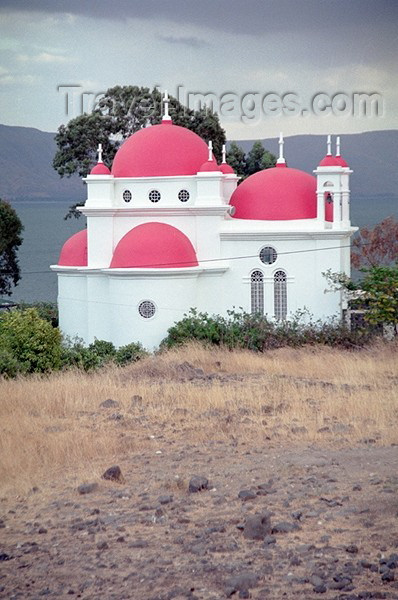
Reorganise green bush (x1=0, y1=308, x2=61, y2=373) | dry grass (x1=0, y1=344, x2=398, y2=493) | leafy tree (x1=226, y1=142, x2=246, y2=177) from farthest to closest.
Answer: leafy tree (x1=226, y1=142, x2=246, y2=177) → green bush (x1=0, y1=308, x2=61, y2=373) → dry grass (x1=0, y1=344, x2=398, y2=493)

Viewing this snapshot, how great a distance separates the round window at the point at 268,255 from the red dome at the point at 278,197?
82 centimetres

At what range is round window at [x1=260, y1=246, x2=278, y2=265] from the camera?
29.4m

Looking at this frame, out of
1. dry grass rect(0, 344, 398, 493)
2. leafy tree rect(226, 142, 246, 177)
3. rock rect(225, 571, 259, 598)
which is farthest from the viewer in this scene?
leafy tree rect(226, 142, 246, 177)

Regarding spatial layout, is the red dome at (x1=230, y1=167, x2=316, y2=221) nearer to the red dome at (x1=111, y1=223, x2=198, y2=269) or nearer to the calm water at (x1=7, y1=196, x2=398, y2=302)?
→ the red dome at (x1=111, y1=223, x2=198, y2=269)

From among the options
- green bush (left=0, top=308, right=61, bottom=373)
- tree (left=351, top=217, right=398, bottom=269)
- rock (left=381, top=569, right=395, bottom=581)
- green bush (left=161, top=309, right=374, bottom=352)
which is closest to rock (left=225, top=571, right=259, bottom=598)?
rock (left=381, top=569, right=395, bottom=581)

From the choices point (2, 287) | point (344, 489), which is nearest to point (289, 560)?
point (344, 489)

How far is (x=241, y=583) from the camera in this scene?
746 centimetres

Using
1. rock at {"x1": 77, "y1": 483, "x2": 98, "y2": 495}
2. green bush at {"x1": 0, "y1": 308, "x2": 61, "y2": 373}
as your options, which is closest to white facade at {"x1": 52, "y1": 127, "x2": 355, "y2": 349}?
green bush at {"x1": 0, "y1": 308, "x2": 61, "y2": 373}

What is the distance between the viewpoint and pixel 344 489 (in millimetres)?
9469

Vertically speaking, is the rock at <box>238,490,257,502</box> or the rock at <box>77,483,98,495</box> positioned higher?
the rock at <box>238,490,257,502</box>

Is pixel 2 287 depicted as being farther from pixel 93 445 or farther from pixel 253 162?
pixel 93 445

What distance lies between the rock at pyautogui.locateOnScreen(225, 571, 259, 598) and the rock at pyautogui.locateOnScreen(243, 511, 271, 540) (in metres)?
0.76

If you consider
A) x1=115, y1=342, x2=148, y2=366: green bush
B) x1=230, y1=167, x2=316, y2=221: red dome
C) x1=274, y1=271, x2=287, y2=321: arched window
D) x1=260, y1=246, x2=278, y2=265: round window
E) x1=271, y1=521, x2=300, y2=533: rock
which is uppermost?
x1=230, y1=167, x2=316, y2=221: red dome

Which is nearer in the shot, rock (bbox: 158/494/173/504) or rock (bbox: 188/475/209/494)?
rock (bbox: 158/494/173/504)
